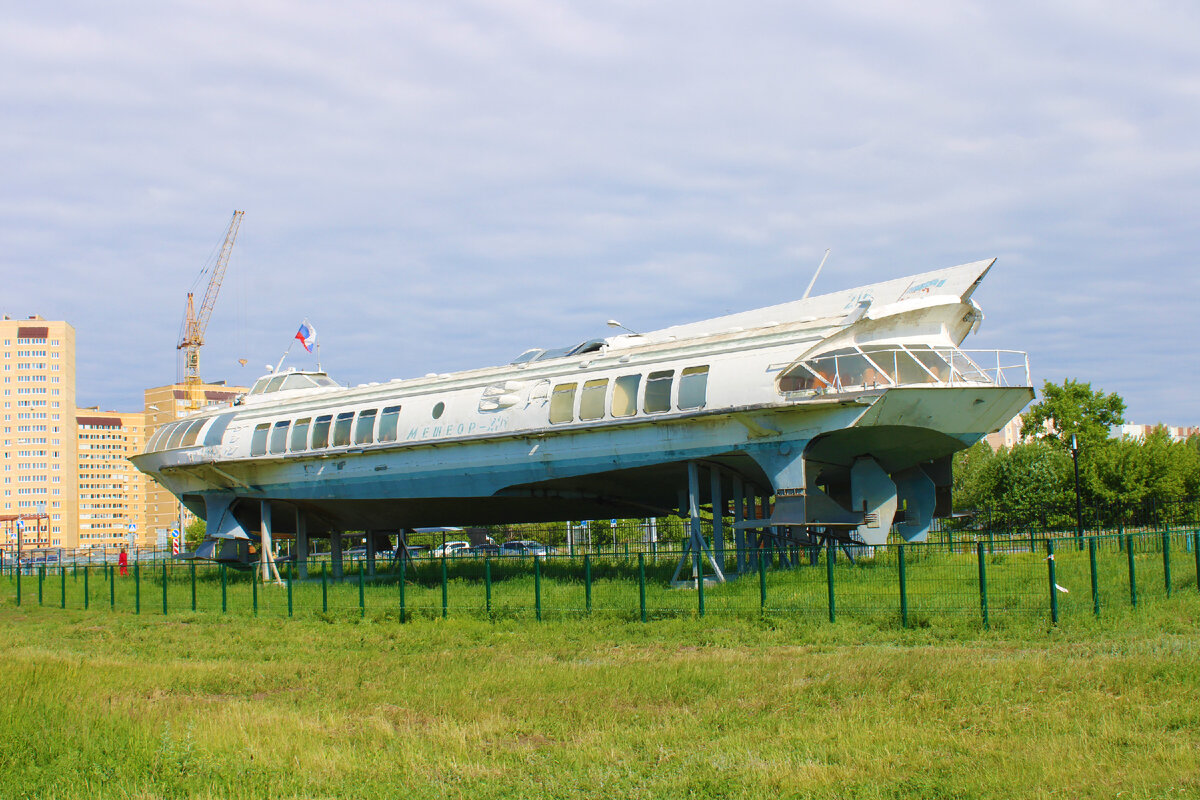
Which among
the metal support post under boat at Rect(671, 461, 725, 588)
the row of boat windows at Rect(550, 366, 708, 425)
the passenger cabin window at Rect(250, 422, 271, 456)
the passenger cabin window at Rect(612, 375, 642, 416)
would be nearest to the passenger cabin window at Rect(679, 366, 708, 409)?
the row of boat windows at Rect(550, 366, 708, 425)

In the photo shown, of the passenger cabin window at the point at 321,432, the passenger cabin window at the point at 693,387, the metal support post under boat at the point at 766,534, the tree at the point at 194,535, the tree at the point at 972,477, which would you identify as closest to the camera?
the passenger cabin window at the point at 693,387

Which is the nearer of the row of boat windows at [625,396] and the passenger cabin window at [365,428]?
the row of boat windows at [625,396]

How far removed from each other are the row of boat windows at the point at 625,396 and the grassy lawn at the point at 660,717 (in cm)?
841

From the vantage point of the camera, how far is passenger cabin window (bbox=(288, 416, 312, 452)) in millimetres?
35469

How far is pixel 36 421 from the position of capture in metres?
176

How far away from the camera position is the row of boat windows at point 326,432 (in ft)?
110

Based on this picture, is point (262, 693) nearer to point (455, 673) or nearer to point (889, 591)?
point (455, 673)

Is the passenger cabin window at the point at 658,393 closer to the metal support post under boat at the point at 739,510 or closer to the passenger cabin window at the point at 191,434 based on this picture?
the metal support post under boat at the point at 739,510

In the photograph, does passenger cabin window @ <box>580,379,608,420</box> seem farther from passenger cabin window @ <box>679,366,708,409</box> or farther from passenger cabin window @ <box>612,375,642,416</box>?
passenger cabin window @ <box>679,366,708,409</box>

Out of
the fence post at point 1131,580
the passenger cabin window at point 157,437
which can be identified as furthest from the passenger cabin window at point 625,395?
the passenger cabin window at point 157,437

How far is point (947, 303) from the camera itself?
26.7m

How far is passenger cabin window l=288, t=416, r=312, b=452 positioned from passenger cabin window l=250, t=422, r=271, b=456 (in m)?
1.39

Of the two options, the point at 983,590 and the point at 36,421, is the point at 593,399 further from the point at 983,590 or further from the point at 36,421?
the point at 36,421

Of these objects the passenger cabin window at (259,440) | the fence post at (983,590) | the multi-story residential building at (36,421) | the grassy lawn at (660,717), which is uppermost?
the multi-story residential building at (36,421)
